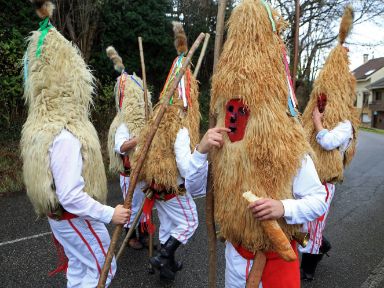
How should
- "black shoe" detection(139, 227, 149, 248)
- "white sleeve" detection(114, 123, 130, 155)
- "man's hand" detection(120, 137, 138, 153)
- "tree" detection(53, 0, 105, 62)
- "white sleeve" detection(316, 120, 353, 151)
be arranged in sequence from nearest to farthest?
"white sleeve" detection(316, 120, 353, 151) < "man's hand" detection(120, 137, 138, 153) < "white sleeve" detection(114, 123, 130, 155) < "black shoe" detection(139, 227, 149, 248) < "tree" detection(53, 0, 105, 62)

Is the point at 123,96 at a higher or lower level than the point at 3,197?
higher

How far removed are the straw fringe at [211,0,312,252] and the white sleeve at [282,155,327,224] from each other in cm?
5

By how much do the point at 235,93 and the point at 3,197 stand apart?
595 centimetres

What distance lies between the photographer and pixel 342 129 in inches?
130

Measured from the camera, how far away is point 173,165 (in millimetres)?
3301

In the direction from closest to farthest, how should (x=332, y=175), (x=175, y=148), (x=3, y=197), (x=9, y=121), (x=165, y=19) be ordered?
1. (x=175, y=148)
2. (x=332, y=175)
3. (x=3, y=197)
4. (x=9, y=121)
5. (x=165, y=19)

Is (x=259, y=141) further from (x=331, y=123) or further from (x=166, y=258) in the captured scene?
(x=166, y=258)

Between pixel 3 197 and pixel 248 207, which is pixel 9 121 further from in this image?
pixel 248 207

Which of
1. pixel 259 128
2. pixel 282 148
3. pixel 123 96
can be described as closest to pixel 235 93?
pixel 259 128

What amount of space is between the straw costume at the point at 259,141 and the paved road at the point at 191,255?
6.20 ft

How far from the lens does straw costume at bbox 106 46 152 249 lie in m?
4.16

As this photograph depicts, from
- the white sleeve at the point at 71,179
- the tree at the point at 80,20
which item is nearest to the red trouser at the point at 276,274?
the white sleeve at the point at 71,179

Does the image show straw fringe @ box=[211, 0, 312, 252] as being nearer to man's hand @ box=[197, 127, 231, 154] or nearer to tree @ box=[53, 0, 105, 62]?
man's hand @ box=[197, 127, 231, 154]

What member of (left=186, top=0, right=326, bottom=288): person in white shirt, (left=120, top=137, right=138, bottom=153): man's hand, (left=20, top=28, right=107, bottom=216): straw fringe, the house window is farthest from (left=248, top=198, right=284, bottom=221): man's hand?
the house window
